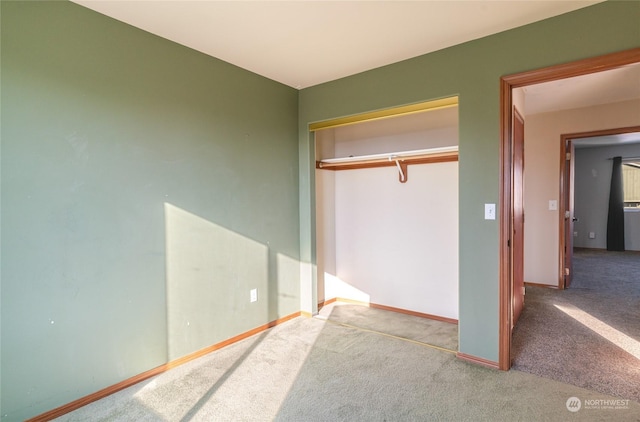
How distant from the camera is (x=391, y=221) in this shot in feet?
12.0

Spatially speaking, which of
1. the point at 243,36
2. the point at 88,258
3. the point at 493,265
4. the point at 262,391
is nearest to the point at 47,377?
the point at 88,258

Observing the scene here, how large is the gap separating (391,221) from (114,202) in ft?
8.36

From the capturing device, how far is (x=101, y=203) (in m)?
2.12

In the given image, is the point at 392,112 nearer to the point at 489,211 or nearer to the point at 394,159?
the point at 394,159

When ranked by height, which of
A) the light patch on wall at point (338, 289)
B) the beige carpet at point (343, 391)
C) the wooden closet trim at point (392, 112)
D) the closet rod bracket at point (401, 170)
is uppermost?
the wooden closet trim at point (392, 112)

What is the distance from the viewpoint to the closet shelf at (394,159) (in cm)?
307

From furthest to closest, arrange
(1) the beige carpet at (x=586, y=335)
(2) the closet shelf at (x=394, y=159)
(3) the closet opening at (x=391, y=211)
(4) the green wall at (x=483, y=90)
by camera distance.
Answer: (3) the closet opening at (x=391, y=211)
(2) the closet shelf at (x=394, y=159)
(1) the beige carpet at (x=586, y=335)
(4) the green wall at (x=483, y=90)

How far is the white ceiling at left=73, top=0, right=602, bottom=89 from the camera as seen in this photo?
79.7 inches

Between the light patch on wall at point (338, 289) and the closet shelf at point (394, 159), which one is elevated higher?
the closet shelf at point (394, 159)

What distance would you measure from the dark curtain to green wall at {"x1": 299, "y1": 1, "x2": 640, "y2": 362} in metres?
6.96

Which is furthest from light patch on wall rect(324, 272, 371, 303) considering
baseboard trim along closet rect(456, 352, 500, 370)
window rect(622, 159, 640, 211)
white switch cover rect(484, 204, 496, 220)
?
window rect(622, 159, 640, 211)

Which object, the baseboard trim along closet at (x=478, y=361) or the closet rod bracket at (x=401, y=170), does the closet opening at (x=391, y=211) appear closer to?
the closet rod bracket at (x=401, y=170)

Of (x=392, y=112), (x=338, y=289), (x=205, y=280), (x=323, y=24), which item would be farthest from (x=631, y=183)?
(x=205, y=280)

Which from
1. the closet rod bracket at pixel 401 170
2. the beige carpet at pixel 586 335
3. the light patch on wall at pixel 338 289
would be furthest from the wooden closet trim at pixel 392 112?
the beige carpet at pixel 586 335
